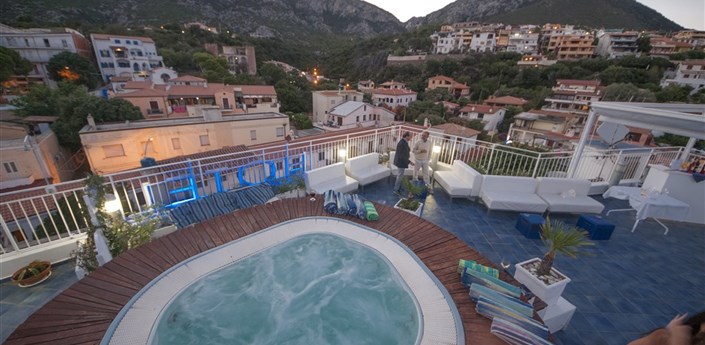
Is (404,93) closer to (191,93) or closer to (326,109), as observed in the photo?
(326,109)

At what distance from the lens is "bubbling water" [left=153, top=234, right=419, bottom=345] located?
3.24 meters

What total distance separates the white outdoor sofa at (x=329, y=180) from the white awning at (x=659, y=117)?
20.1ft

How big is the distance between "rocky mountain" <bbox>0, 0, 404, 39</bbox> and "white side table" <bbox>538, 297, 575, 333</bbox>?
79082 mm

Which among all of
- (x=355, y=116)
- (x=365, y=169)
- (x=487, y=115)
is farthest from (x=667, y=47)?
(x=365, y=169)

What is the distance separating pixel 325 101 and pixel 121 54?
1323 inches

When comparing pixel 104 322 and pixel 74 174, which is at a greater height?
pixel 104 322

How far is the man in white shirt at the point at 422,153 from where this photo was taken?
6.03m

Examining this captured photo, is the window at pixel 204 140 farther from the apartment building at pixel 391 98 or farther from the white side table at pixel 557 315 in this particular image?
the apartment building at pixel 391 98

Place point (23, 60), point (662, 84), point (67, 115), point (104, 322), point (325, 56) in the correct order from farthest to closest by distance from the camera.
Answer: point (325, 56) < point (662, 84) < point (23, 60) < point (67, 115) < point (104, 322)

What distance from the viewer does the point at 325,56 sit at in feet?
232

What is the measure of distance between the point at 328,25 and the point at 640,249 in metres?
109

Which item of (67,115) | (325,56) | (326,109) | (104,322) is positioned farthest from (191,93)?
(325,56)

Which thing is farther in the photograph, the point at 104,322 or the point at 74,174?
the point at 74,174

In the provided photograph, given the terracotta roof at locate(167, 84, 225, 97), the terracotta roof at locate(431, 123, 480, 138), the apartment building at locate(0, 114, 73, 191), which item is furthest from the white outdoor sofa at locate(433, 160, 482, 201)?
the terracotta roof at locate(167, 84, 225, 97)
